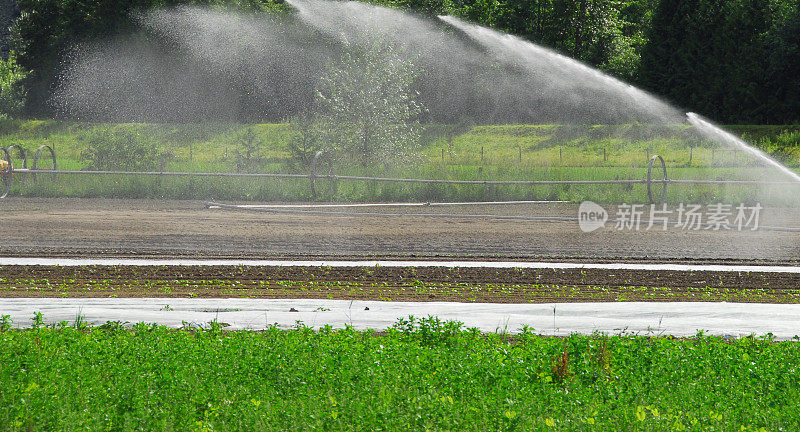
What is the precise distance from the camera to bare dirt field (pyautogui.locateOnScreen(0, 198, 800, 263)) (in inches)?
585

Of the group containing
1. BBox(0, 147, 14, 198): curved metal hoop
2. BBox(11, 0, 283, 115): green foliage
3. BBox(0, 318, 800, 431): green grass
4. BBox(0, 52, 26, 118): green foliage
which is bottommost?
BBox(0, 147, 14, 198): curved metal hoop

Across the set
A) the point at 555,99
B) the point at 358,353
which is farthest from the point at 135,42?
the point at 358,353

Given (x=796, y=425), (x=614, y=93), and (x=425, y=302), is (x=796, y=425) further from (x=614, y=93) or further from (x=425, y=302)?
(x=614, y=93)

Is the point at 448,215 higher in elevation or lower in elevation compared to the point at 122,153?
lower

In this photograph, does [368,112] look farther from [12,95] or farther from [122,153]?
[12,95]

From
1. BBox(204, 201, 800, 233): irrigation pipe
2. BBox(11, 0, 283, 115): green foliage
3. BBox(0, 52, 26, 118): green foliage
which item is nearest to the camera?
BBox(204, 201, 800, 233): irrigation pipe

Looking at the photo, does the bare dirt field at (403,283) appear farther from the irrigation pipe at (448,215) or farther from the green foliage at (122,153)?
the green foliage at (122,153)

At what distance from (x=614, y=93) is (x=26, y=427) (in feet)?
172

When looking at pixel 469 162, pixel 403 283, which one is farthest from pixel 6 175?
pixel 469 162

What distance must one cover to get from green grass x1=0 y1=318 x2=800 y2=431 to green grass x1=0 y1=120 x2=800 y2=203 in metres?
17.0

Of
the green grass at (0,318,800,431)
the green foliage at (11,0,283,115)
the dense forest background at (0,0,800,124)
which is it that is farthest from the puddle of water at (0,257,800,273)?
the green foliage at (11,0,283,115)

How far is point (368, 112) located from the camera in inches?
1258

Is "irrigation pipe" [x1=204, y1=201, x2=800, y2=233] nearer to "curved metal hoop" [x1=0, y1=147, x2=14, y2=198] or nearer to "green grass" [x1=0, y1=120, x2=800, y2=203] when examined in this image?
"green grass" [x1=0, y1=120, x2=800, y2=203]

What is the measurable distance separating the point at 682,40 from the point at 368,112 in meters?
24.4
